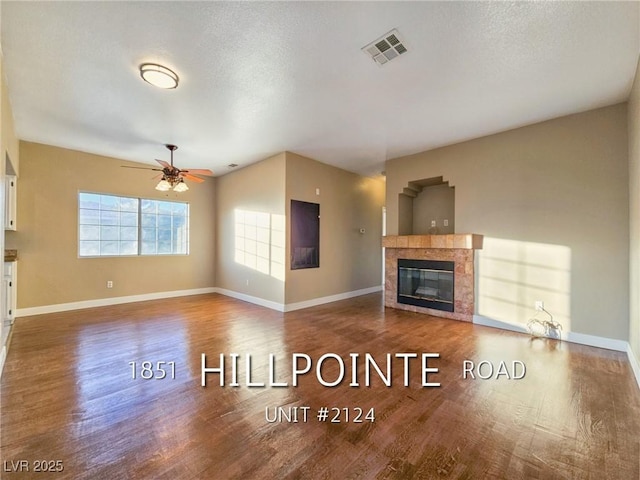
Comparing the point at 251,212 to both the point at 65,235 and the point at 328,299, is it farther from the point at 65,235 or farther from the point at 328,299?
the point at 65,235

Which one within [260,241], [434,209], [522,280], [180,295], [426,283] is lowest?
[180,295]

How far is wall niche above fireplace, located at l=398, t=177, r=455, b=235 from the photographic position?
5.19m

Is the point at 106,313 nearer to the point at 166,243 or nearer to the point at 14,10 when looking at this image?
the point at 166,243

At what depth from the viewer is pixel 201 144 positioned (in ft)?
15.5

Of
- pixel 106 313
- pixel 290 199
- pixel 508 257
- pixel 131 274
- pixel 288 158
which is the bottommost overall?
pixel 106 313

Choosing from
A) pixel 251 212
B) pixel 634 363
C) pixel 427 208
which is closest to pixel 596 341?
pixel 634 363

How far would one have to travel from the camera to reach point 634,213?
289 centimetres

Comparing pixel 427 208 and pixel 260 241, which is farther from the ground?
pixel 427 208

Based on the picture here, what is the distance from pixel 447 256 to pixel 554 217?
1503 mm

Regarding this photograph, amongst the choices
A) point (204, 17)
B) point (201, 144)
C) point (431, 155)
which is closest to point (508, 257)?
point (431, 155)

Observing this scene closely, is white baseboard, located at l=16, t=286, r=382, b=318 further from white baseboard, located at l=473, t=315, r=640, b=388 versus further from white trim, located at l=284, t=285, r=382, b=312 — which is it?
white baseboard, located at l=473, t=315, r=640, b=388

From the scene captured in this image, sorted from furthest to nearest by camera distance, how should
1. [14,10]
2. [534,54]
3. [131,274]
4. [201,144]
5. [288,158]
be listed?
[131,274], [288,158], [201,144], [534,54], [14,10]

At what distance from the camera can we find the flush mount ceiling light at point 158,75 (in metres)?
2.61

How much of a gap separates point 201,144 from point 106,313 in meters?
3.34
